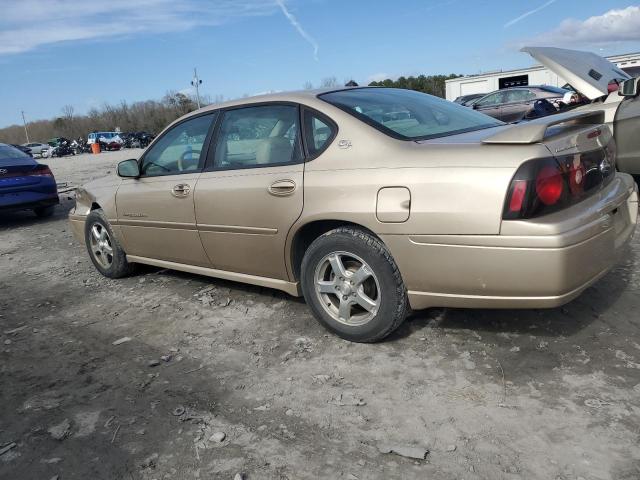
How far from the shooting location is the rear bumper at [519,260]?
2.60 m

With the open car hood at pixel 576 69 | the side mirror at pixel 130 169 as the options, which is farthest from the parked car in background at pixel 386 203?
the open car hood at pixel 576 69

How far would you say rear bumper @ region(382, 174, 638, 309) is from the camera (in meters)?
2.60

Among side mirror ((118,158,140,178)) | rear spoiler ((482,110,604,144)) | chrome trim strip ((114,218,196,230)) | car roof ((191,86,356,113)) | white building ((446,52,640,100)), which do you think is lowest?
chrome trim strip ((114,218,196,230))

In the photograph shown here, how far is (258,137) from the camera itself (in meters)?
3.79

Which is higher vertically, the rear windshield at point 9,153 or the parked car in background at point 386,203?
the rear windshield at point 9,153

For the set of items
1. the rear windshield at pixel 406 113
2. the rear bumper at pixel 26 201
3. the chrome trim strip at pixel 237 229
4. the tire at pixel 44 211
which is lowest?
the tire at pixel 44 211

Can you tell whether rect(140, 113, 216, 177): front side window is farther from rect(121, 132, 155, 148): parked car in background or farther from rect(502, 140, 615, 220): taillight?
rect(121, 132, 155, 148): parked car in background

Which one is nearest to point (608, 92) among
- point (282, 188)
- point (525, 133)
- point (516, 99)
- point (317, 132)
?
point (525, 133)

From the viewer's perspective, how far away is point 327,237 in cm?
326

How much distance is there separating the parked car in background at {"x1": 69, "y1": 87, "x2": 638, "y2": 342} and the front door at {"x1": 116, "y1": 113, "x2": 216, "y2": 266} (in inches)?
0.7

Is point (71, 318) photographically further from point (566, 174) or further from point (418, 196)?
point (566, 174)

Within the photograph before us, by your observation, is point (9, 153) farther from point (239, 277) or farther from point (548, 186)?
point (548, 186)

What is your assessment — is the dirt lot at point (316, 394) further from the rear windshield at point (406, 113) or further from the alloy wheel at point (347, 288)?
the rear windshield at point (406, 113)

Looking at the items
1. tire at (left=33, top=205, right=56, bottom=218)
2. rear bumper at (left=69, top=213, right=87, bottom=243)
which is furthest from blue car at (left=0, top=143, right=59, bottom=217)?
rear bumper at (left=69, top=213, right=87, bottom=243)
